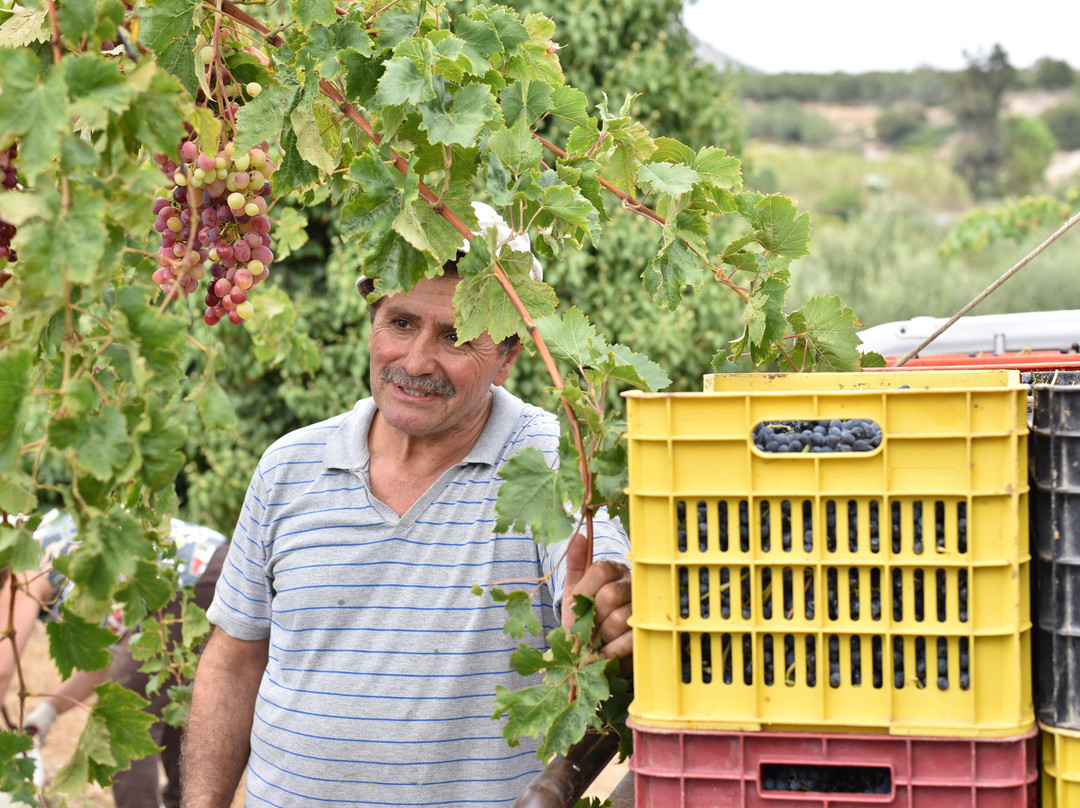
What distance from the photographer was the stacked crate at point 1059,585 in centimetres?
124

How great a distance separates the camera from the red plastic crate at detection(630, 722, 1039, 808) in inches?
48.6

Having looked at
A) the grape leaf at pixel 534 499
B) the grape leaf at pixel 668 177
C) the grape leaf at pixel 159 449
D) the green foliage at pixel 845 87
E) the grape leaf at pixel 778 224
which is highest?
the green foliage at pixel 845 87

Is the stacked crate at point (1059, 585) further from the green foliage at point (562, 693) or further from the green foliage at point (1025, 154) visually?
the green foliage at point (1025, 154)

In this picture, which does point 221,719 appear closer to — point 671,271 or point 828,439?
point 671,271

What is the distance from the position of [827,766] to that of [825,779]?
0.02m

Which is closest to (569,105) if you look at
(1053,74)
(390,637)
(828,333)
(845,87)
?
(828,333)

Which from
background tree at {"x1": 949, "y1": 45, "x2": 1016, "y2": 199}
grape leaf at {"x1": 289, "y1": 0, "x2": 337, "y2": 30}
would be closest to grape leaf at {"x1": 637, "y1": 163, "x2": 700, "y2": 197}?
grape leaf at {"x1": 289, "y1": 0, "x2": 337, "y2": 30}

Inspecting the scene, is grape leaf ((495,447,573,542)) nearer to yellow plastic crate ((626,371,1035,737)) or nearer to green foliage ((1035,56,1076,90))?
yellow plastic crate ((626,371,1035,737))

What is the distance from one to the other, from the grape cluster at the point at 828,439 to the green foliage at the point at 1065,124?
134 ft

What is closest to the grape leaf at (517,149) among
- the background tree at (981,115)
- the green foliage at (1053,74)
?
the background tree at (981,115)

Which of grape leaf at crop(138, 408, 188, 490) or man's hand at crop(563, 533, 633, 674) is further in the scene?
man's hand at crop(563, 533, 633, 674)

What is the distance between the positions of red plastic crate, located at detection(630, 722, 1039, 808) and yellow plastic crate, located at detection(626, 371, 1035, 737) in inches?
0.8

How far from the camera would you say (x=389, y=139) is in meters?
1.52

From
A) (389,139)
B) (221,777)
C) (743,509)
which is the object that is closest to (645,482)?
(743,509)
